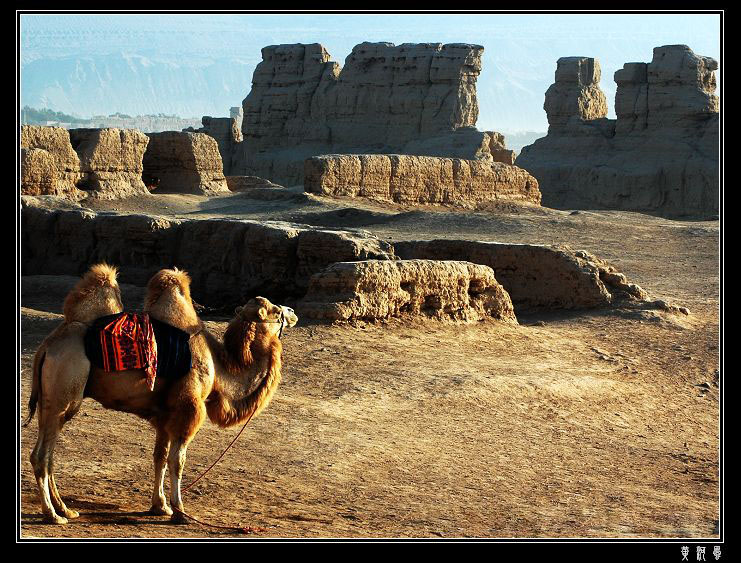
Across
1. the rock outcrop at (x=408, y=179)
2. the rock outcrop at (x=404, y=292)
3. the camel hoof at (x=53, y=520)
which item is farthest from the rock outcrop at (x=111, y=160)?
the camel hoof at (x=53, y=520)

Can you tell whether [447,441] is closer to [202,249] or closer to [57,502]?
[57,502]

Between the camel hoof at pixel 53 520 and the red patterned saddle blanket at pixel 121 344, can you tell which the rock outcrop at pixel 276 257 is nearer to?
the red patterned saddle blanket at pixel 121 344

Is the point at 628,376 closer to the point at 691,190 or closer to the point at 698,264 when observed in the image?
the point at 698,264

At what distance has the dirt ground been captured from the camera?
634 cm

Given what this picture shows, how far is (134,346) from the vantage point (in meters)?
5.61

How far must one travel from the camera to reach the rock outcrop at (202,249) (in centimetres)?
1361

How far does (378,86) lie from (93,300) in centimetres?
4311

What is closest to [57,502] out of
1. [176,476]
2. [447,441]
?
[176,476]

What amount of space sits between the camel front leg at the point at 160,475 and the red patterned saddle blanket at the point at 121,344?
1.44 feet

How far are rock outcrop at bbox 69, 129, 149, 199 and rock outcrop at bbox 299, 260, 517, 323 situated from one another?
1466cm

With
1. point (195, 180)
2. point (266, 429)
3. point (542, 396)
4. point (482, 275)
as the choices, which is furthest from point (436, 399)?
point (195, 180)

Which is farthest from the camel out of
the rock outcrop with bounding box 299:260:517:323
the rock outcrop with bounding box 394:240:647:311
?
the rock outcrop with bounding box 394:240:647:311

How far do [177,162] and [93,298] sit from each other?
24422 millimetres

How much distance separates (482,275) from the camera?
12734mm
